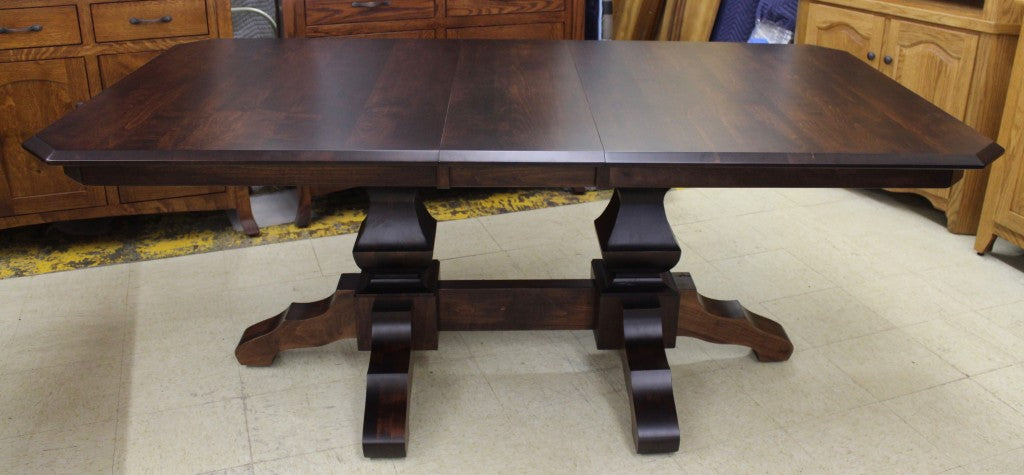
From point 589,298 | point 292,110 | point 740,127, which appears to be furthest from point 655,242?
point 292,110

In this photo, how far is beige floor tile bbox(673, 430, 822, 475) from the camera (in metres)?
1.74

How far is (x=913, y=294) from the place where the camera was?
8.08ft

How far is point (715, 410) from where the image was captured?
1929mm

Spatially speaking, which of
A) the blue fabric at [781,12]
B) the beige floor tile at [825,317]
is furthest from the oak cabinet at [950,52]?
the beige floor tile at [825,317]

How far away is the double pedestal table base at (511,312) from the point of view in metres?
1.81

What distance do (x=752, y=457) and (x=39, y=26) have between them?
2187 mm

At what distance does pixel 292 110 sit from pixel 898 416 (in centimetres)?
142

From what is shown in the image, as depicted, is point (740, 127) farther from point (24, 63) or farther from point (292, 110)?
point (24, 63)

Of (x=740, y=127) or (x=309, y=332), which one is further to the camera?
(x=309, y=332)

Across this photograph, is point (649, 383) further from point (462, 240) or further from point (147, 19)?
point (147, 19)

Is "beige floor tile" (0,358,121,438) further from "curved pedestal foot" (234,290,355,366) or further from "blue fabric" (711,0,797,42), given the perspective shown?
"blue fabric" (711,0,797,42)

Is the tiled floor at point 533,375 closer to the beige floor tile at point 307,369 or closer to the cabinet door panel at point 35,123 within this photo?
the beige floor tile at point 307,369

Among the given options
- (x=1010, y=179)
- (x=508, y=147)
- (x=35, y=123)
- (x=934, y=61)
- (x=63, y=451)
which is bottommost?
(x=63, y=451)

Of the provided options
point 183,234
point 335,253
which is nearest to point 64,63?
point 183,234
